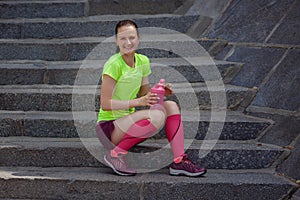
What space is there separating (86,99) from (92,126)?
A: 0.34 m

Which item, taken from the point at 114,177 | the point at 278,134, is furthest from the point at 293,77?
the point at 114,177

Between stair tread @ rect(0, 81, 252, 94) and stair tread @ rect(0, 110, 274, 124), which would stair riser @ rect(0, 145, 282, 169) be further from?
stair tread @ rect(0, 81, 252, 94)

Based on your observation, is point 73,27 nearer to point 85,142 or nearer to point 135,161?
point 85,142

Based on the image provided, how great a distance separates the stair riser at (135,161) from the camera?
10.7 feet

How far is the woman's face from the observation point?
3.15 metres

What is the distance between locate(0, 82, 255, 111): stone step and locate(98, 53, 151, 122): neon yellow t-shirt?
1.87 ft

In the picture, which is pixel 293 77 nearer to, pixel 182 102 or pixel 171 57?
pixel 182 102

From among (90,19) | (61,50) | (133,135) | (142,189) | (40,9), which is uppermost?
(40,9)

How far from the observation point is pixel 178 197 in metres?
3.03

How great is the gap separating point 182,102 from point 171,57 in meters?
0.76

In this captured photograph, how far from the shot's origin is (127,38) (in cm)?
315

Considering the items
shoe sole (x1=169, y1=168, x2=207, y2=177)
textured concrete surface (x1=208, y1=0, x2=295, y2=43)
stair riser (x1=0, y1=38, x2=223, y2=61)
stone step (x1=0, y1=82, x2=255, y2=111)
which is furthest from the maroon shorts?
textured concrete surface (x1=208, y1=0, x2=295, y2=43)

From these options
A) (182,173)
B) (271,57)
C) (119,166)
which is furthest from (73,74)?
(271,57)

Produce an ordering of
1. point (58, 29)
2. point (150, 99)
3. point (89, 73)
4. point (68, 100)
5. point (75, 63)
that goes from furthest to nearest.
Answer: point (58, 29) → point (75, 63) → point (89, 73) → point (68, 100) → point (150, 99)
